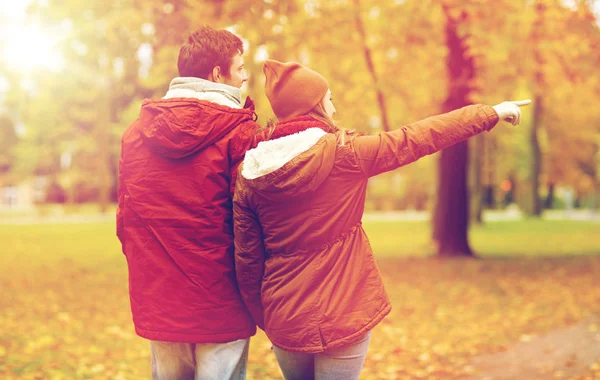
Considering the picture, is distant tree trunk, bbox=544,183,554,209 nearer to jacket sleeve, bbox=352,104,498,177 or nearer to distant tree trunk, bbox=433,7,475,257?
distant tree trunk, bbox=433,7,475,257

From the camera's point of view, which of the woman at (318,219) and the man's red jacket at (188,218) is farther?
the man's red jacket at (188,218)

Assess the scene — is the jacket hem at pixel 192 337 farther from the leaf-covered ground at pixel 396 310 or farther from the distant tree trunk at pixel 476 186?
the distant tree trunk at pixel 476 186

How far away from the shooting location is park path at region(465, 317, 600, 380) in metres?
5.94

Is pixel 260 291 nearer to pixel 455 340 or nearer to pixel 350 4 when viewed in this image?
pixel 455 340

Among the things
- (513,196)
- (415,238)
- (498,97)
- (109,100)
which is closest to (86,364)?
(498,97)

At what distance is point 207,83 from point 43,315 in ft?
22.3

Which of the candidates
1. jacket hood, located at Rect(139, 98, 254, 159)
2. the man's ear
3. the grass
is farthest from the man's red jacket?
the grass

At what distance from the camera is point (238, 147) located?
2.60m

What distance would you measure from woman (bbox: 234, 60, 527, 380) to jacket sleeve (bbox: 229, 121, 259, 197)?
0.27 ft

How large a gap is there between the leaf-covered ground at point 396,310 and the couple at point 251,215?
10.2 ft

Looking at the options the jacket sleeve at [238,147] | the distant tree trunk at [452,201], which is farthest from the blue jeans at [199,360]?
the distant tree trunk at [452,201]

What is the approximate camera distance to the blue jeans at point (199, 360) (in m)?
2.67

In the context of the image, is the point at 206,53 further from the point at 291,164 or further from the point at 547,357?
the point at 547,357

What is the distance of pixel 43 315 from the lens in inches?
338
